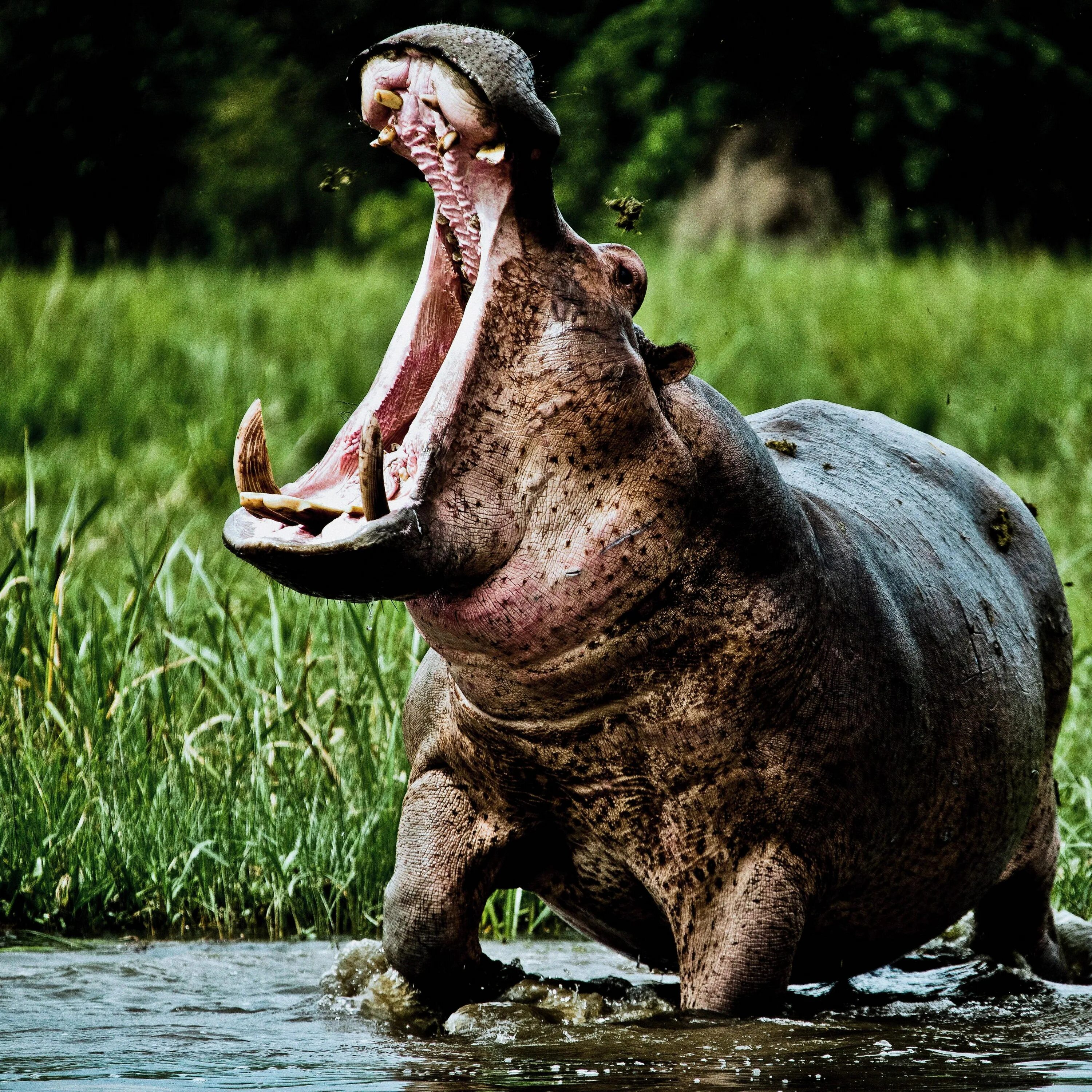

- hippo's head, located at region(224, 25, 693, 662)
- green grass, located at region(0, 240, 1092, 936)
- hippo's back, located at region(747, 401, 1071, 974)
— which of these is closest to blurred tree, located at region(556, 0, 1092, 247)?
green grass, located at region(0, 240, 1092, 936)

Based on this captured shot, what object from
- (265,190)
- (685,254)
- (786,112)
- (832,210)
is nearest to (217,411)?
(685,254)

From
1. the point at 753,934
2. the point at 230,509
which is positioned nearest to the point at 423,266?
the point at 753,934

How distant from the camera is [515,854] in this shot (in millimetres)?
2754

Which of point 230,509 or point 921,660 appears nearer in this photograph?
point 921,660

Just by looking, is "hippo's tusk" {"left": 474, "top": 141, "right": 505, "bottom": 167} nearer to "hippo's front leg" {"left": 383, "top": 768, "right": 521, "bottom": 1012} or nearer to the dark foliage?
"hippo's front leg" {"left": 383, "top": 768, "right": 521, "bottom": 1012}

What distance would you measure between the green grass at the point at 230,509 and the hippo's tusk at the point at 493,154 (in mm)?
1879

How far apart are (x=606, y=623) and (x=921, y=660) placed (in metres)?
0.63

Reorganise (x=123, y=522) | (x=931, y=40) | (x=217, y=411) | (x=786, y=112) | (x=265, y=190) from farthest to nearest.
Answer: (x=265, y=190)
(x=786, y=112)
(x=931, y=40)
(x=217, y=411)
(x=123, y=522)

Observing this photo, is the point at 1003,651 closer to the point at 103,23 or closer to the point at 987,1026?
the point at 987,1026

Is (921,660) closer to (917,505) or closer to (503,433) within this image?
(917,505)

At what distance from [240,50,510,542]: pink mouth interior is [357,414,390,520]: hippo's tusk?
0.04m

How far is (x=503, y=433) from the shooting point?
2.38m

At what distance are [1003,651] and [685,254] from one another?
10037mm

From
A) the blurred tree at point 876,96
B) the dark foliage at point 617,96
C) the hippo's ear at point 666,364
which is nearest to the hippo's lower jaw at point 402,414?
the hippo's ear at point 666,364
